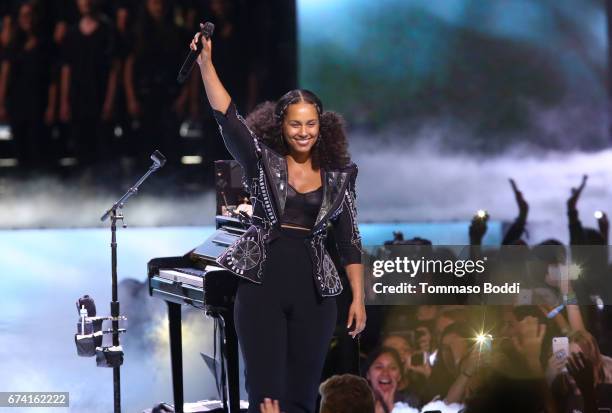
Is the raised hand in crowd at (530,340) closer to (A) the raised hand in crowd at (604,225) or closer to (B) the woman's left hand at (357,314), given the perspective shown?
(B) the woman's left hand at (357,314)

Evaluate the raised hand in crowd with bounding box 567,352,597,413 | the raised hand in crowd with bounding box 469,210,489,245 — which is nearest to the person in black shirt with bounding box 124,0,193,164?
the raised hand in crowd with bounding box 469,210,489,245

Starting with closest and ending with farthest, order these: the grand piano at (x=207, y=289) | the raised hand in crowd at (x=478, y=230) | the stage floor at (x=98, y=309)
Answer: the grand piano at (x=207, y=289) → the stage floor at (x=98, y=309) → the raised hand in crowd at (x=478, y=230)

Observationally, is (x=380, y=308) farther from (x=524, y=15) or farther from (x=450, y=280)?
(x=524, y=15)

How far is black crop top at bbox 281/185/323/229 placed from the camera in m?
3.33

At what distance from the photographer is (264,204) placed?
3328 millimetres

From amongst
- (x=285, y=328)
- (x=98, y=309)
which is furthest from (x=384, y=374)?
(x=98, y=309)

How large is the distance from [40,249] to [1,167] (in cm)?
67

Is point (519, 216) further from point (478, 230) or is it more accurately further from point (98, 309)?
point (98, 309)

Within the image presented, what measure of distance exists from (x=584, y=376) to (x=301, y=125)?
1977 mm

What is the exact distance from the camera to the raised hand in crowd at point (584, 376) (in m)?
4.52

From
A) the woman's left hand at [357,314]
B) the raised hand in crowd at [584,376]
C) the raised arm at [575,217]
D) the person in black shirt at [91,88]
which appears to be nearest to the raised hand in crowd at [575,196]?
the raised arm at [575,217]

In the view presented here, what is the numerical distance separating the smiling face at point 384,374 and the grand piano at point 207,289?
60 centimetres

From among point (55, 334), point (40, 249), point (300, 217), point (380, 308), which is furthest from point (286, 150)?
point (40, 249)

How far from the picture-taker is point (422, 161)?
7.42 m
